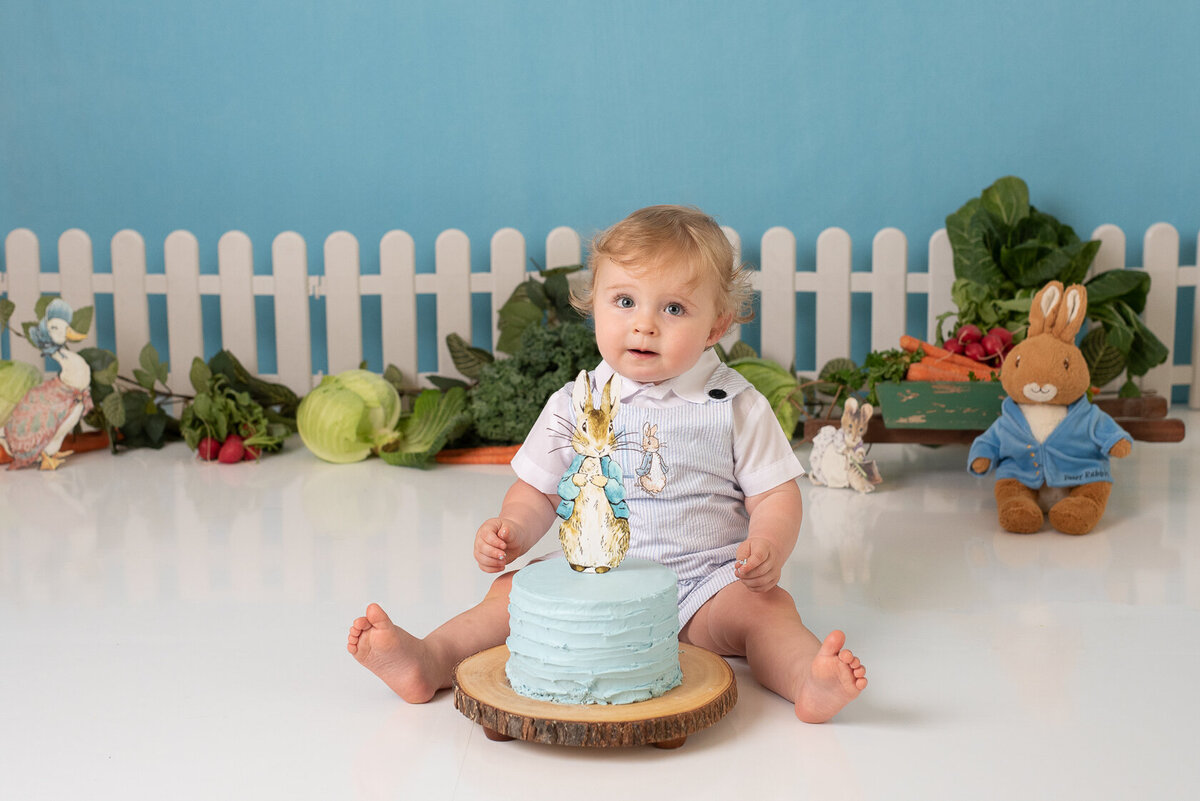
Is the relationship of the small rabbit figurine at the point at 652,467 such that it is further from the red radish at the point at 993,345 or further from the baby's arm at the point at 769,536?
the red radish at the point at 993,345

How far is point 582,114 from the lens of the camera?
566cm

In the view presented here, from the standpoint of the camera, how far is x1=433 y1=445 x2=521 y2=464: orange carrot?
471 centimetres

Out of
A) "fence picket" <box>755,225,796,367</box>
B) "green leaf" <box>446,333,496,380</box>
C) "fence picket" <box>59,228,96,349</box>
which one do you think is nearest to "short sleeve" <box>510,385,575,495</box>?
"green leaf" <box>446,333,496,380</box>

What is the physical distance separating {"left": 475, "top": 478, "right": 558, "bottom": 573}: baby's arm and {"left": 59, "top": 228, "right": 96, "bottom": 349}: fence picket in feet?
13.3

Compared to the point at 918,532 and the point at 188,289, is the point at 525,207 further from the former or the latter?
the point at 918,532

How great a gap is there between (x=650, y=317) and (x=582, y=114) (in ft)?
12.2

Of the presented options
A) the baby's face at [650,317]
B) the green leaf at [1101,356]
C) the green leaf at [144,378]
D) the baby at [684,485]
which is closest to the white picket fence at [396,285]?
the green leaf at [144,378]

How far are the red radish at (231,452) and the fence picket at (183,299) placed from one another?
104cm

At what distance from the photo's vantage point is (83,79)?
18.7ft

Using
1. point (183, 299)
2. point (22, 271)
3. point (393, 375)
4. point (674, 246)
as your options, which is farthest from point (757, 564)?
point (22, 271)

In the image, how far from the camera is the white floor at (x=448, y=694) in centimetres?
179

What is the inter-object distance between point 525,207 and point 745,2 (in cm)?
148

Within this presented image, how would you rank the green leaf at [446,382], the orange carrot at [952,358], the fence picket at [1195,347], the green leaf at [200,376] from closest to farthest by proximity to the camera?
the orange carrot at [952,358], the green leaf at [200,376], the green leaf at [446,382], the fence picket at [1195,347]

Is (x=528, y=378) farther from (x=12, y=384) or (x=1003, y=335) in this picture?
(x=12, y=384)
